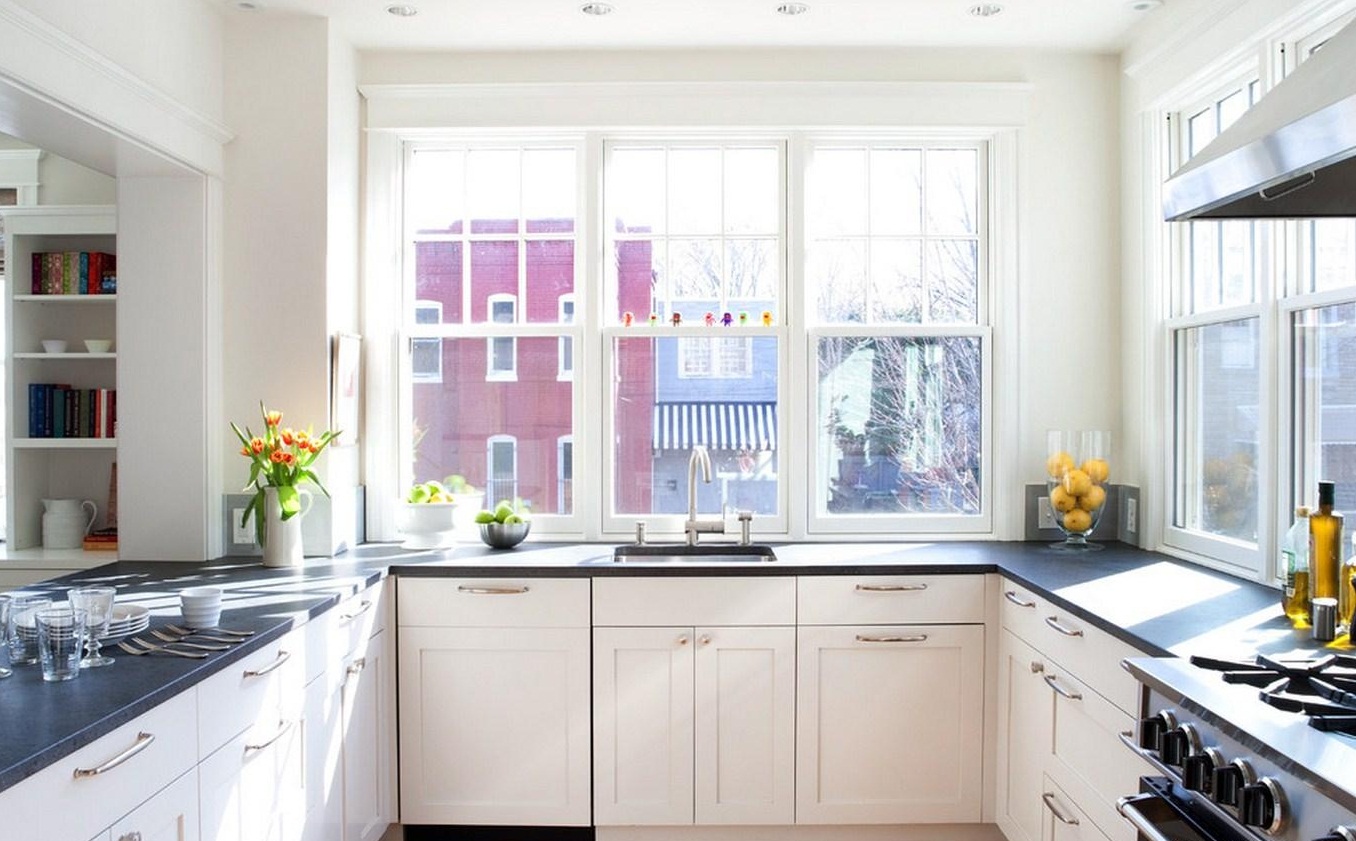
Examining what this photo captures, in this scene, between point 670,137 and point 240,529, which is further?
point 670,137

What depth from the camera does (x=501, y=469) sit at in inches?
144

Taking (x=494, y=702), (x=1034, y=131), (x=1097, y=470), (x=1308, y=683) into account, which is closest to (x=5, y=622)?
(x=494, y=702)

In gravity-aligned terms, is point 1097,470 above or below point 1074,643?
above

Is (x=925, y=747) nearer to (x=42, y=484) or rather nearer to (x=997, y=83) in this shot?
(x=997, y=83)

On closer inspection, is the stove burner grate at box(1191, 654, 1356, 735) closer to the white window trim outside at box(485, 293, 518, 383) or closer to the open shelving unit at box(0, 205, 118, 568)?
the white window trim outside at box(485, 293, 518, 383)

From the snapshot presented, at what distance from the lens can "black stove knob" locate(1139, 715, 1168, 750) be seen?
5.68 feet

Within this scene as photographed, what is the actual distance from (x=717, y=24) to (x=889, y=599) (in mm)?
1963

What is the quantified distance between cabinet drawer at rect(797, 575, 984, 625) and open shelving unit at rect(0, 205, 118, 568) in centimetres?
250

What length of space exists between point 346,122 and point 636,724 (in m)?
2.25

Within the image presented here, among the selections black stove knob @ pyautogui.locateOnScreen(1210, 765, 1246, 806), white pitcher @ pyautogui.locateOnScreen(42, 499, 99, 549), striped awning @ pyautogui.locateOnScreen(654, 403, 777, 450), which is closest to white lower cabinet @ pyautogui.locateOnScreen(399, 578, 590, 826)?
striped awning @ pyautogui.locateOnScreen(654, 403, 777, 450)

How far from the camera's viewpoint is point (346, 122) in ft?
11.3

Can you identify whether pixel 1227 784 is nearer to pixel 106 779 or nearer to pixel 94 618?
pixel 106 779

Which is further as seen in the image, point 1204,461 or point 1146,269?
point 1146,269

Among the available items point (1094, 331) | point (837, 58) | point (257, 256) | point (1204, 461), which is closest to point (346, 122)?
point (257, 256)
